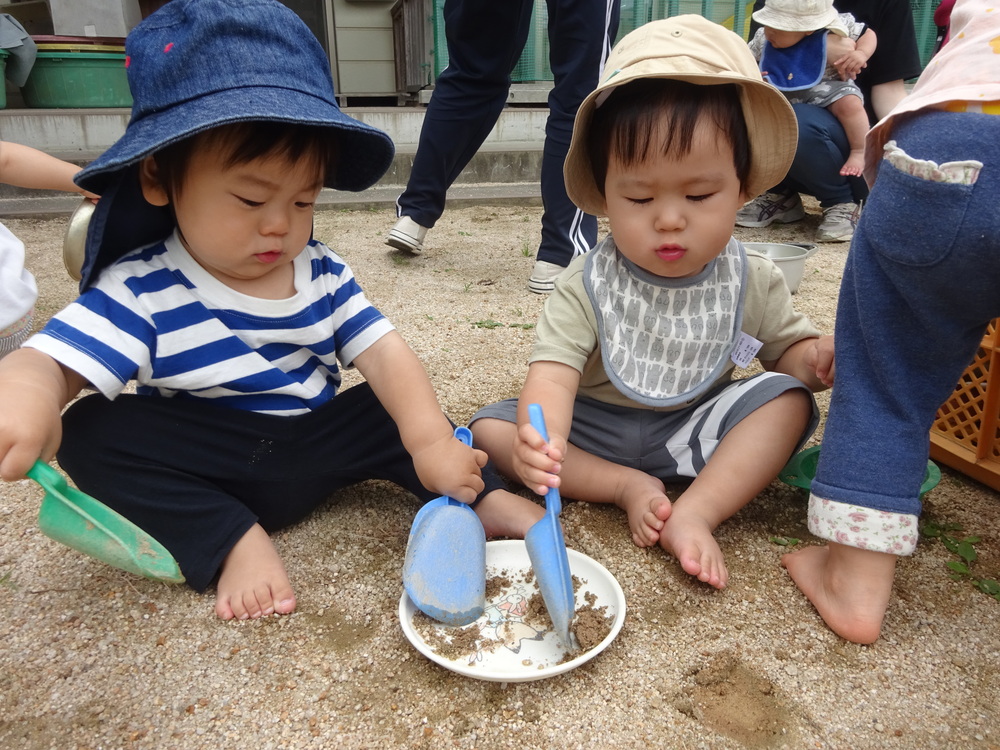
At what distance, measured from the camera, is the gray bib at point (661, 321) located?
135 centimetres

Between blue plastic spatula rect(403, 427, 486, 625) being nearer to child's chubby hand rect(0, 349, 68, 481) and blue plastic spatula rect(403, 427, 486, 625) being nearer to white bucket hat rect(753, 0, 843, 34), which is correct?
child's chubby hand rect(0, 349, 68, 481)

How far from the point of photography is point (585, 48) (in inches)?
92.0

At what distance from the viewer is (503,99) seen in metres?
2.81

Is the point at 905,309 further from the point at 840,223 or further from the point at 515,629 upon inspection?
the point at 840,223

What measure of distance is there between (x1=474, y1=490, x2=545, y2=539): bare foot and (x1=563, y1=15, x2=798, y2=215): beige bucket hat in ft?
1.96

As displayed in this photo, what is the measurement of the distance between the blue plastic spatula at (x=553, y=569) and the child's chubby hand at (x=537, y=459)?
0.04 metres

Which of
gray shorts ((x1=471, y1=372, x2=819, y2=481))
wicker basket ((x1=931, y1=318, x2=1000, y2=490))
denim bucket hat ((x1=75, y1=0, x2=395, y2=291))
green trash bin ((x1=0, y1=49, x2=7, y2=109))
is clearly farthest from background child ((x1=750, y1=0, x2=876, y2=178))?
green trash bin ((x1=0, y1=49, x2=7, y2=109))

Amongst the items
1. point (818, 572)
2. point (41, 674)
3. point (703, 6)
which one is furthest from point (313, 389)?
point (703, 6)

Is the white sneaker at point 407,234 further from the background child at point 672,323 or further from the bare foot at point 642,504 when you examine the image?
the bare foot at point 642,504

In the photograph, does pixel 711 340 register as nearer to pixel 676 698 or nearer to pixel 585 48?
pixel 676 698

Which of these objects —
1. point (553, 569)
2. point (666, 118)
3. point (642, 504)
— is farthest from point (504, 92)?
point (553, 569)

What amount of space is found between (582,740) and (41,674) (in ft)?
2.32

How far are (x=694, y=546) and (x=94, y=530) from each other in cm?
84

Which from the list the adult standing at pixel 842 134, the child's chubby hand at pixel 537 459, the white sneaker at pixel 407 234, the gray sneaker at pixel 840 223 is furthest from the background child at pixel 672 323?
the gray sneaker at pixel 840 223
